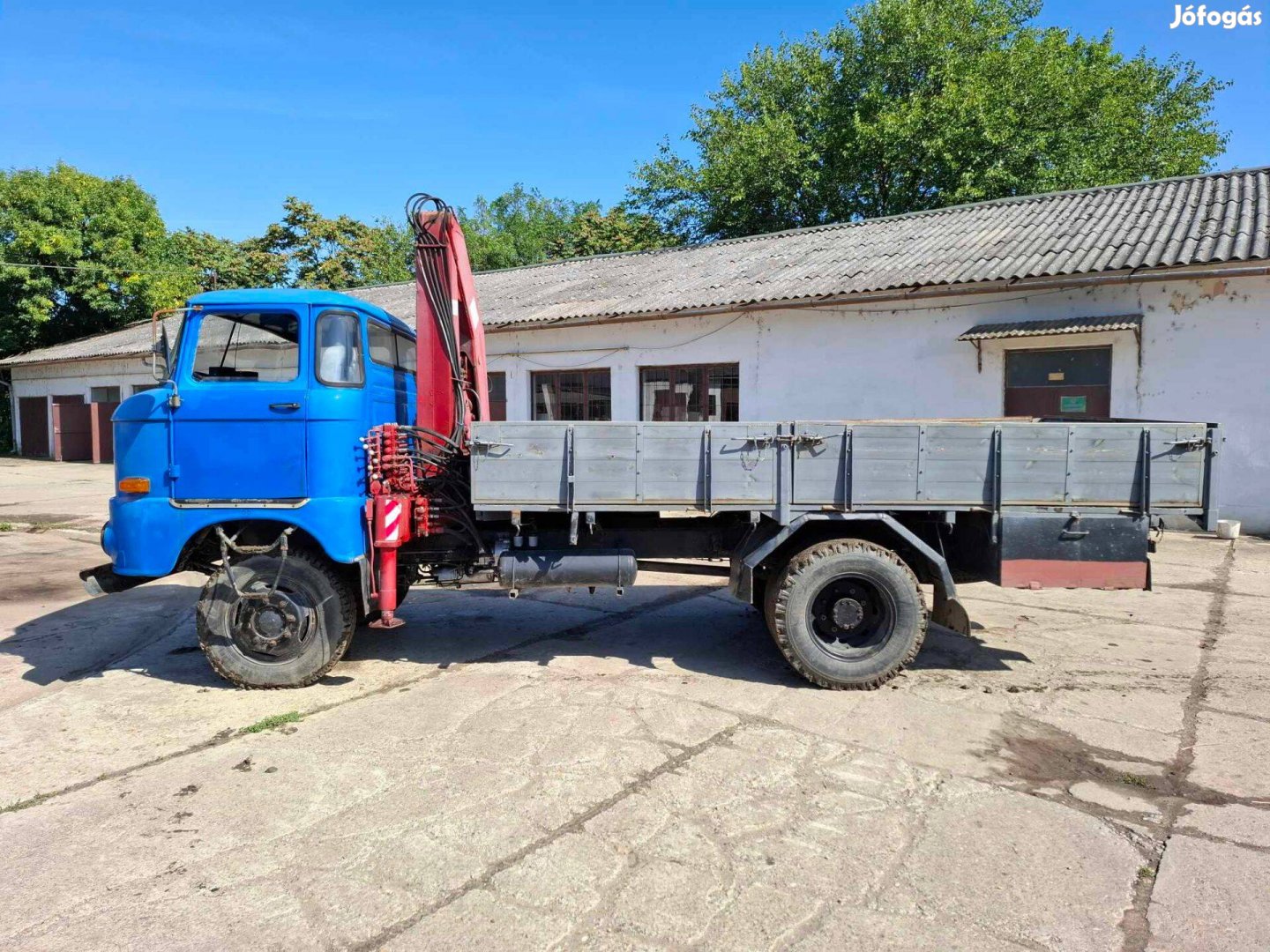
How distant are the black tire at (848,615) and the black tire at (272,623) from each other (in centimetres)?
290

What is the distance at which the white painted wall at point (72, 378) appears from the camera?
80.4ft

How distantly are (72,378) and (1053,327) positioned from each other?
95.8 feet

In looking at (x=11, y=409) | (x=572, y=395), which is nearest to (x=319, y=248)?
(x=11, y=409)

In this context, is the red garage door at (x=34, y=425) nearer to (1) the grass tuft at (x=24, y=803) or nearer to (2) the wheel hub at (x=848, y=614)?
(1) the grass tuft at (x=24, y=803)

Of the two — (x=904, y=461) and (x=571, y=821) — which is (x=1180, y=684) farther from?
(x=571, y=821)

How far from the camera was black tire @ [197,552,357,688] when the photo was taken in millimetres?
5027

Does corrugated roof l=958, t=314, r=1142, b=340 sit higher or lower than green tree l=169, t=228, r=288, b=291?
lower

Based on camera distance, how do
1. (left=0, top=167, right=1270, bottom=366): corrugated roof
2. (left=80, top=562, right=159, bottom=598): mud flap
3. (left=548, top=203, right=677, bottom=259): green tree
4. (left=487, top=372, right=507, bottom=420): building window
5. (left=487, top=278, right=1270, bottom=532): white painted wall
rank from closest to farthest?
(left=80, top=562, right=159, bottom=598): mud flap, (left=487, top=278, right=1270, bottom=532): white painted wall, (left=0, top=167, right=1270, bottom=366): corrugated roof, (left=487, top=372, right=507, bottom=420): building window, (left=548, top=203, right=677, bottom=259): green tree

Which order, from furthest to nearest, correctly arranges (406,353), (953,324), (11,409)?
1. (11,409)
2. (953,324)
3. (406,353)

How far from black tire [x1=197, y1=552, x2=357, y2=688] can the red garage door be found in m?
29.0

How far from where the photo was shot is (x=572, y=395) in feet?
52.7

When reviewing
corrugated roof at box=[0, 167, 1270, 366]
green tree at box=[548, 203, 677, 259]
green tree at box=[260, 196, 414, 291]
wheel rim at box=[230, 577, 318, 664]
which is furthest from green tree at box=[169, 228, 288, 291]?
wheel rim at box=[230, 577, 318, 664]

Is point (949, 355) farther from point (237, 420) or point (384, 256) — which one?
point (384, 256)

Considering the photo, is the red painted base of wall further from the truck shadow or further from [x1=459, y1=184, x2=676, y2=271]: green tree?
[x1=459, y1=184, x2=676, y2=271]: green tree
